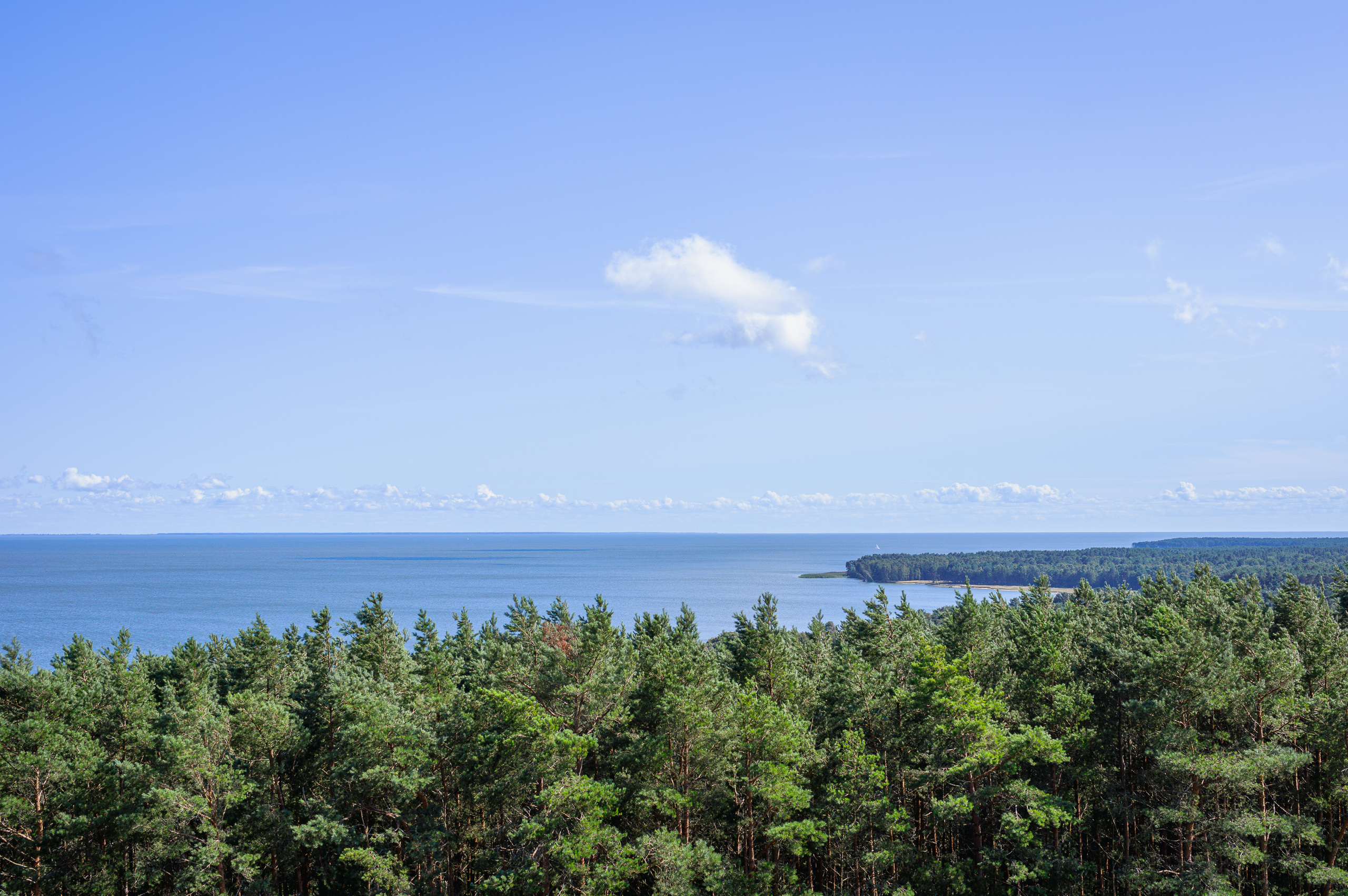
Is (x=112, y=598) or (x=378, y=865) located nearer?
(x=378, y=865)

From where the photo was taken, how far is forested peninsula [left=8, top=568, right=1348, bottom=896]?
2377cm

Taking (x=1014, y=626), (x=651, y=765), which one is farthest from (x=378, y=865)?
(x=1014, y=626)

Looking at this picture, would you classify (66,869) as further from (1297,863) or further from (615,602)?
(615,602)

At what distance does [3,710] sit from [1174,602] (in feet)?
156

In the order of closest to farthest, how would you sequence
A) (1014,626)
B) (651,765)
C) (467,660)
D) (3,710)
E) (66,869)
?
(651,765)
(66,869)
(3,710)
(1014,626)
(467,660)

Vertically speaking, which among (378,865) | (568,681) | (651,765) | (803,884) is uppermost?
(568,681)

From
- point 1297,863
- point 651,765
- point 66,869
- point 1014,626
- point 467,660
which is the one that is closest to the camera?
point 1297,863

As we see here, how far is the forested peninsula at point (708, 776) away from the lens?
23766 mm

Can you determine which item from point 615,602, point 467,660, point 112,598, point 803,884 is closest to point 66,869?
point 467,660

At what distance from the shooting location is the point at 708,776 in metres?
25.4

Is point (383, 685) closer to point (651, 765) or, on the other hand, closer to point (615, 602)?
point (651, 765)

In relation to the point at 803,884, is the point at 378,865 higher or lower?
higher

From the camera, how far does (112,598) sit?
6786 inches

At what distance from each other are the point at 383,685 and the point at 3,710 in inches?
498
